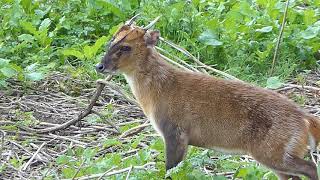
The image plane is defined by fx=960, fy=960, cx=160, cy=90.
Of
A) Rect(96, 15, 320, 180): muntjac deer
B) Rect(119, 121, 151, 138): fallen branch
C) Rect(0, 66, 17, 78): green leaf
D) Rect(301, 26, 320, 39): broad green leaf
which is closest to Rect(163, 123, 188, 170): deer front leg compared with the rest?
Rect(96, 15, 320, 180): muntjac deer

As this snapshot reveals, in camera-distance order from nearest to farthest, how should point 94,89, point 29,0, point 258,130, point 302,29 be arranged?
point 258,130
point 94,89
point 302,29
point 29,0

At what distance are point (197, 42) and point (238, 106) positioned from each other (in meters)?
3.44

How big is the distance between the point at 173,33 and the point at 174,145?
11.7ft

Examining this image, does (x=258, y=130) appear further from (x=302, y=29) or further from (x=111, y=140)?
(x=302, y=29)

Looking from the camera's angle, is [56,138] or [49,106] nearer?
[56,138]

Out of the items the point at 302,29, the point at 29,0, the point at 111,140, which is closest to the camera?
the point at 111,140

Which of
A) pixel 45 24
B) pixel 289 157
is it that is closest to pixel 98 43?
pixel 45 24

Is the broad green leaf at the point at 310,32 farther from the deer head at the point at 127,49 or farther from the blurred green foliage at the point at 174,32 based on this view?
the deer head at the point at 127,49

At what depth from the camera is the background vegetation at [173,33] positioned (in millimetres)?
9875

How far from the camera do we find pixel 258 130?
6832mm

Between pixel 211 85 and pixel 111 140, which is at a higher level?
pixel 211 85

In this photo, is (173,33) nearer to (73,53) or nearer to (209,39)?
(209,39)

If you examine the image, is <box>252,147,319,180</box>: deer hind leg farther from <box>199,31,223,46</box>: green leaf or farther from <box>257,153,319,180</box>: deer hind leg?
<box>199,31,223,46</box>: green leaf

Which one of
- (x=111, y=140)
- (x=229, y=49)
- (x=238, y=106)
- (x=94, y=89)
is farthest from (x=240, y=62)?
(x=238, y=106)
